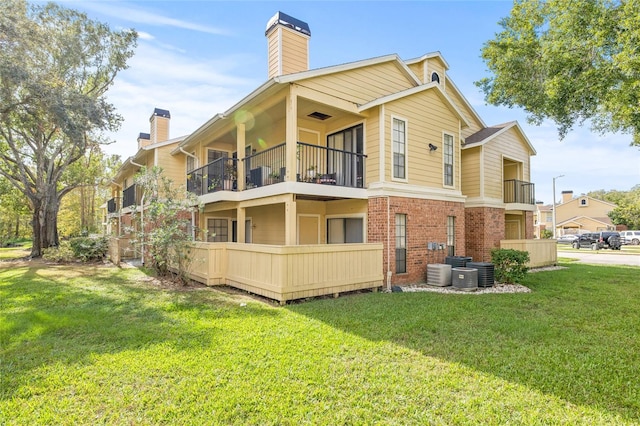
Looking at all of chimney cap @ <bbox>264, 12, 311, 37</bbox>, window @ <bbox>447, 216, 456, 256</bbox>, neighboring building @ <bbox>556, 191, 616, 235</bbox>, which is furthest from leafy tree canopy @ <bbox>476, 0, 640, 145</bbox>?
neighboring building @ <bbox>556, 191, 616, 235</bbox>

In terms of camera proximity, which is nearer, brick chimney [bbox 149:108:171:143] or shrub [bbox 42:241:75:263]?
A: shrub [bbox 42:241:75:263]

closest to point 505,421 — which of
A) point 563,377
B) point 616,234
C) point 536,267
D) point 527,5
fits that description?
point 563,377

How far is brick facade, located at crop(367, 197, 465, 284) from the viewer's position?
9750mm

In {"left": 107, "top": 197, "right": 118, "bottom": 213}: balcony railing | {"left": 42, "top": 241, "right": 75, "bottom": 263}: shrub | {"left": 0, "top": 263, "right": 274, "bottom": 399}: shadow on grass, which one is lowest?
{"left": 0, "top": 263, "right": 274, "bottom": 399}: shadow on grass

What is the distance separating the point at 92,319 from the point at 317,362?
4541mm

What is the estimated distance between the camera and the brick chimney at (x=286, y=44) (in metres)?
10.3

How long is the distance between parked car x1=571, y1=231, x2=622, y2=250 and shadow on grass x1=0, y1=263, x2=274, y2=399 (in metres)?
35.8

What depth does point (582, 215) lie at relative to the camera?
56406 millimetres

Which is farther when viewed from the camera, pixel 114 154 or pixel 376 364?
pixel 114 154

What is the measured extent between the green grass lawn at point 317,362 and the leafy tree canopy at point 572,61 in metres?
5.48

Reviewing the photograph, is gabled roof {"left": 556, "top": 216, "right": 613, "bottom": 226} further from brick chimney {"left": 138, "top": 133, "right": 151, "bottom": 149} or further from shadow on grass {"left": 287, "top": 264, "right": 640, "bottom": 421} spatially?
brick chimney {"left": 138, "top": 133, "right": 151, "bottom": 149}

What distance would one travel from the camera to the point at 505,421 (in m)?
3.07

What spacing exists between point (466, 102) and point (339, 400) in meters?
15.2

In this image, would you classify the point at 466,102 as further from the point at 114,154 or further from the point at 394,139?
the point at 114,154
